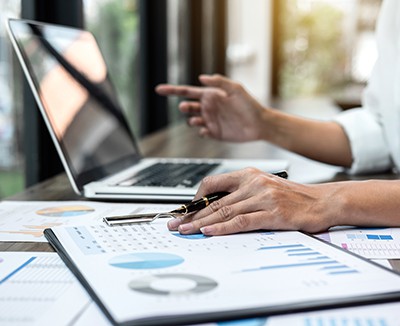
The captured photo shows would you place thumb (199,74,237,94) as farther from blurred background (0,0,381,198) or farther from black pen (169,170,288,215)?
black pen (169,170,288,215)

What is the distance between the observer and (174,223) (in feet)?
2.35

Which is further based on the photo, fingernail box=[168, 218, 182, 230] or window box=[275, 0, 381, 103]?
window box=[275, 0, 381, 103]

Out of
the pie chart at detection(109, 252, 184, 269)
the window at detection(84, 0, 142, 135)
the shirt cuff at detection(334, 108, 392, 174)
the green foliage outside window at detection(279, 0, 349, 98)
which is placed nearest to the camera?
the pie chart at detection(109, 252, 184, 269)

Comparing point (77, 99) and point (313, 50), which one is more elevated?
point (77, 99)

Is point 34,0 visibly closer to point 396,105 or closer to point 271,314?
point 396,105

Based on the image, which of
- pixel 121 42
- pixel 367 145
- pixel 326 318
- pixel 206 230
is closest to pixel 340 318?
pixel 326 318

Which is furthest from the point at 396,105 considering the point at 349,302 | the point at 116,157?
the point at 349,302

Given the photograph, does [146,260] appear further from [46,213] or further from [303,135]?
[303,135]

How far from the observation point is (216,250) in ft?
2.07

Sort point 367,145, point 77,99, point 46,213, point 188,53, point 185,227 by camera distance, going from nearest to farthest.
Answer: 1. point 185,227
2. point 46,213
3. point 77,99
4. point 367,145
5. point 188,53

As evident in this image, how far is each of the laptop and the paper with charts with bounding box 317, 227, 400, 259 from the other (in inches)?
9.6

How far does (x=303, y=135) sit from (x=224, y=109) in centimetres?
17

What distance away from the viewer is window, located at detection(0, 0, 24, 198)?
4.48ft

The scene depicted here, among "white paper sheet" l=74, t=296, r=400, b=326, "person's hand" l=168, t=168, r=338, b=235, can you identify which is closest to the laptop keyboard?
"person's hand" l=168, t=168, r=338, b=235
